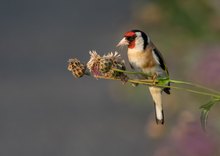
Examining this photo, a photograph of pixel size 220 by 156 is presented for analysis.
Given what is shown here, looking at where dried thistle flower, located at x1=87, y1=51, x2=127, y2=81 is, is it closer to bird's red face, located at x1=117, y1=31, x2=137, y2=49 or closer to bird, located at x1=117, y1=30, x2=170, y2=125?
bird, located at x1=117, y1=30, x2=170, y2=125

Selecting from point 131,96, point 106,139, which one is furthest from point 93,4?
point 131,96

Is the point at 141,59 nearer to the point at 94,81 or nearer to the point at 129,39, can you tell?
the point at 129,39

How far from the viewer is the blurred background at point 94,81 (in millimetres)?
4848

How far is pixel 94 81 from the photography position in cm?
1040

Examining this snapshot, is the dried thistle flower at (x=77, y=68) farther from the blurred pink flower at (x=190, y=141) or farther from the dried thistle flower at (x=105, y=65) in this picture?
the blurred pink flower at (x=190, y=141)

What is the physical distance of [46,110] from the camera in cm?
984

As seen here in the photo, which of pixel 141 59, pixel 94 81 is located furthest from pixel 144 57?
pixel 94 81

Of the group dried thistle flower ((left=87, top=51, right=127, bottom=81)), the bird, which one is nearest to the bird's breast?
the bird

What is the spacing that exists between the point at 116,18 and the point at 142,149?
10.0 feet

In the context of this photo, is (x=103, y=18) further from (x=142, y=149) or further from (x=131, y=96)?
(x=131, y=96)

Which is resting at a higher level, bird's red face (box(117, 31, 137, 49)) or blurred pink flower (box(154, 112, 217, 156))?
bird's red face (box(117, 31, 137, 49))

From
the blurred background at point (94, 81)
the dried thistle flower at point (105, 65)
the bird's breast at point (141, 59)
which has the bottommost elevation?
the dried thistle flower at point (105, 65)

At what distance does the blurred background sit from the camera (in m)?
4.85

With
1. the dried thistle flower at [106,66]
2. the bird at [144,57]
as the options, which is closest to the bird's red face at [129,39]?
the bird at [144,57]
